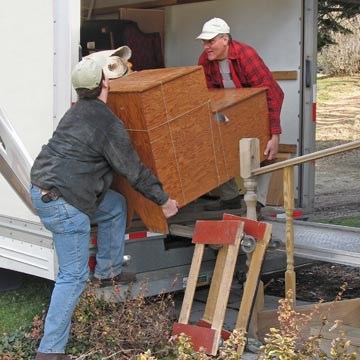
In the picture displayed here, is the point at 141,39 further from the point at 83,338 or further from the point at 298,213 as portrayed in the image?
the point at 83,338

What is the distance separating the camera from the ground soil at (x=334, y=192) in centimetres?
671

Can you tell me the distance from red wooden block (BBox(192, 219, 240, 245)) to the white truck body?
0.68 metres

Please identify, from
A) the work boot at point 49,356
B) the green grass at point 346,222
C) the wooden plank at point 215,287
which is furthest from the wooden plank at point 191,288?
the green grass at point 346,222

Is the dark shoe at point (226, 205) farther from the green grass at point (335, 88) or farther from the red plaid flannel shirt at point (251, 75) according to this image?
the green grass at point (335, 88)

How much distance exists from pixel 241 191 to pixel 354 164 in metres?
9.07

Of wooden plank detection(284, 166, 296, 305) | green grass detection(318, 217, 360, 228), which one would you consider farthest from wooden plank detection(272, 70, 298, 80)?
green grass detection(318, 217, 360, 228)

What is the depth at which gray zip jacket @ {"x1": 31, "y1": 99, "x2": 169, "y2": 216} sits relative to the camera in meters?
4.42

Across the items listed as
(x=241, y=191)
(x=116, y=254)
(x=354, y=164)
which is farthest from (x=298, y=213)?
(x=354, y=164)

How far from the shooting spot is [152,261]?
17.4ft

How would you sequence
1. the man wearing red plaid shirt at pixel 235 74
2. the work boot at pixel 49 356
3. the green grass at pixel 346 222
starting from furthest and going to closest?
the green grass at pixel 346 222
the man wearing red plaid shirt at pixel 235 74
the work boot at pixel 49 356

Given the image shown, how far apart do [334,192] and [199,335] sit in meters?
7.58

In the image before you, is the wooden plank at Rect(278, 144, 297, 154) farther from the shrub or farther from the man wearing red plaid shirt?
the shrub

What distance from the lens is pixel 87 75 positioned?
4.46 m

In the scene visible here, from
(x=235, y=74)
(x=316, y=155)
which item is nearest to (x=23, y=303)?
(x=235, y=74)
